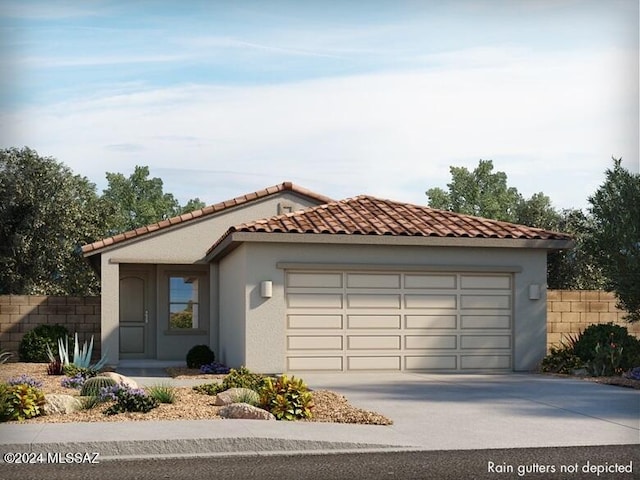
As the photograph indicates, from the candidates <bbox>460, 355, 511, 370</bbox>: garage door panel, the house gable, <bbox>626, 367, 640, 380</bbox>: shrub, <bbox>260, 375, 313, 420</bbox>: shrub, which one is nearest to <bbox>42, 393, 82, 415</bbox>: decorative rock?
<bbox>260, 375, 313, 420</bbox>: shrub

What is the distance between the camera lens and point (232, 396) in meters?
13.4

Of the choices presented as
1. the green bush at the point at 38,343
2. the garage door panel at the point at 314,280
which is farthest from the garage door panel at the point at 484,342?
the green bush at the point at 38,343

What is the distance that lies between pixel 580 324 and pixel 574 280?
470 inches

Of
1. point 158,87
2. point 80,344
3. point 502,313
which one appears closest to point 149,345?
point 80,344

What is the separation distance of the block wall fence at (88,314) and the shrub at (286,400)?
11130mm

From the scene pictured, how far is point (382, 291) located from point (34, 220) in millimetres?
15913

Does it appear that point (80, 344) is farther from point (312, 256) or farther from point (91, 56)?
point (91, 56)

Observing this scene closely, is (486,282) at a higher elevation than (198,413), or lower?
higher

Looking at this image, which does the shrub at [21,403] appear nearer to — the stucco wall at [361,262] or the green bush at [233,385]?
the green bush at [233,385]

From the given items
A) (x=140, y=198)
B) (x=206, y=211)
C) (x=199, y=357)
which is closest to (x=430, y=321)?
(x=199, y=357)

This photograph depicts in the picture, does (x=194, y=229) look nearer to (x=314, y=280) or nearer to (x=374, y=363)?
(x=314, y=280)

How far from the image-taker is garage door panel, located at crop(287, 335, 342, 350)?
19.1 m

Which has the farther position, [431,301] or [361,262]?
[431,301]

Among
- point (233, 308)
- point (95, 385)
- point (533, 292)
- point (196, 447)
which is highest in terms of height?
point (533, 292)
